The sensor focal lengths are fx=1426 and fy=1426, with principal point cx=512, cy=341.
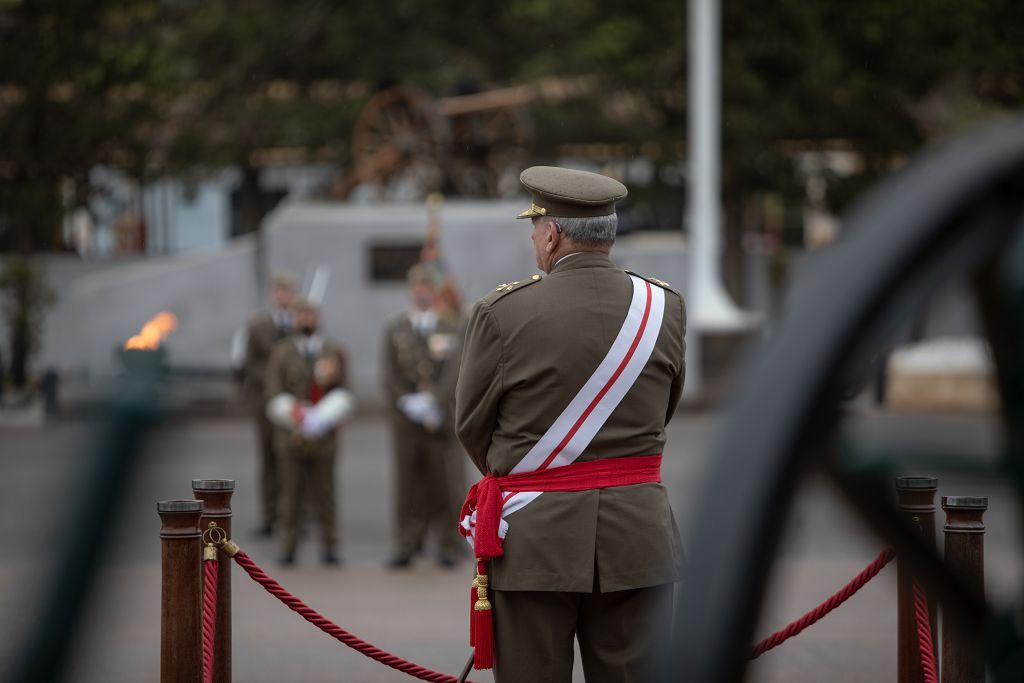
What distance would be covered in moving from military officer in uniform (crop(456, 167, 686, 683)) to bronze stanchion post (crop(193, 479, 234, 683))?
4.13ft

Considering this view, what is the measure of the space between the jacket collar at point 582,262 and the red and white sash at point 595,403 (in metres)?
0.12

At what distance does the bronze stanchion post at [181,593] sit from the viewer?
4.10 metres

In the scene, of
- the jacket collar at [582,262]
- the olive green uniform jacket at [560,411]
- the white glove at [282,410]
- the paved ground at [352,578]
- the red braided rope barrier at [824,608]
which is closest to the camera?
the paved ground at [352,578]

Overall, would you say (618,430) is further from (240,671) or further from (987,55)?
(987,55)

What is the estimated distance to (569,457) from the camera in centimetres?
343

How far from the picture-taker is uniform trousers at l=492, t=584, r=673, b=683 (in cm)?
339

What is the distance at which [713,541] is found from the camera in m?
1.07

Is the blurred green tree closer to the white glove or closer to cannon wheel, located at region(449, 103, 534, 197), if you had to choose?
cannon wheel, located at region(449, 103, 534, 197)

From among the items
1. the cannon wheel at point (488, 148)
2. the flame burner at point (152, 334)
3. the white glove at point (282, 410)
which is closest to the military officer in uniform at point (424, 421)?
the white glove at point (282, 410)

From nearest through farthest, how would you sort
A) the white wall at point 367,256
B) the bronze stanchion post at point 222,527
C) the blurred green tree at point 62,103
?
1. the bronze stanchion post at point 222,527
2. the white wall at point 367,256
3. the blurred green tree at point 62,103

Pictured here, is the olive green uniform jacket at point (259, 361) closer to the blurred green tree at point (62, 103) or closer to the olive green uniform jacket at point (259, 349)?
the olive green uniform jacket at point (259, 349)

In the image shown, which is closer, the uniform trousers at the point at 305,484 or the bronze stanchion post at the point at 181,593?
the bronze stanchion post at the point at 181,593

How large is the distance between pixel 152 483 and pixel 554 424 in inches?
100.0

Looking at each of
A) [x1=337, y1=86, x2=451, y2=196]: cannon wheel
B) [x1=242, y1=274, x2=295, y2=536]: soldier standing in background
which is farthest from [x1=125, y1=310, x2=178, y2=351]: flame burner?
[x1=337, y1=86, x2=451, y2=196]: cannon wheel
